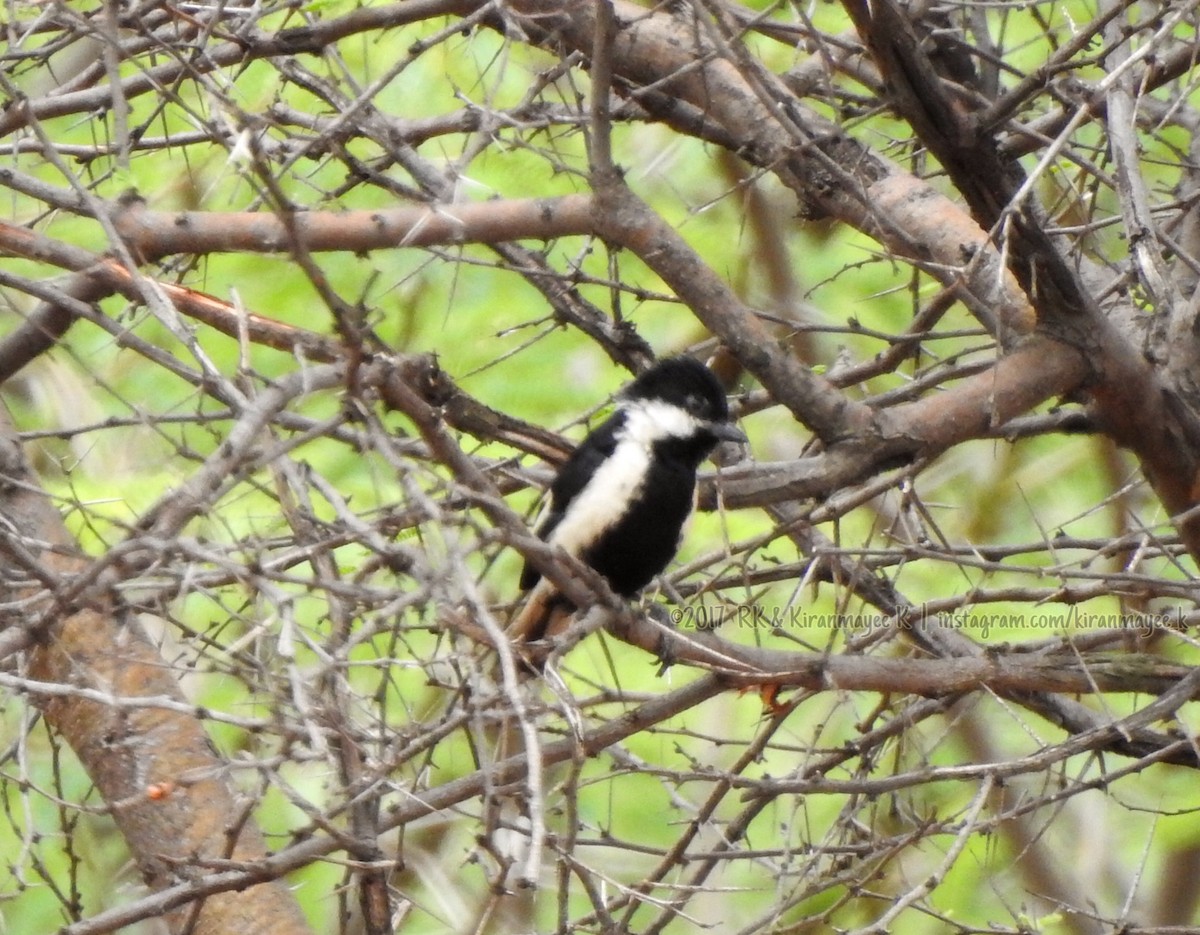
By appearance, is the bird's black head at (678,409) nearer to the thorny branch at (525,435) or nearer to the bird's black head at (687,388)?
the bird's black head at (687,388)

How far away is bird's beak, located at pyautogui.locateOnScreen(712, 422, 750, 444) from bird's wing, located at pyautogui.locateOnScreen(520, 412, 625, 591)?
28 cm

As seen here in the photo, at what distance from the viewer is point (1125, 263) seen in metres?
3.81

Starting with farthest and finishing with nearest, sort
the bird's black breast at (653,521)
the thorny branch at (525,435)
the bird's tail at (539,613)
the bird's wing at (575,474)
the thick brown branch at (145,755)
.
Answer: the bird's black breast at (653,521) < the bird's wing at (575,474) < the bird's tail at (539,613) < the thick brown branch at (145,755) < the thorny branch at (525,435)

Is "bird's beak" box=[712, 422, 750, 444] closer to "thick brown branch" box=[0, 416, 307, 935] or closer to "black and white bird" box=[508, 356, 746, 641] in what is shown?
"black and white bird" box=[508, 356, 746, 641]

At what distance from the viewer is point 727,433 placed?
4.36 meters

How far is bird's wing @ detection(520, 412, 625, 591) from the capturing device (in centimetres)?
429

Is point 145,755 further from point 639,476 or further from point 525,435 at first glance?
point 639,476

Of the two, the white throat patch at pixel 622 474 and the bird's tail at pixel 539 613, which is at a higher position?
the white throat patch at pixel 622 474

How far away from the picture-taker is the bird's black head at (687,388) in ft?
14.2

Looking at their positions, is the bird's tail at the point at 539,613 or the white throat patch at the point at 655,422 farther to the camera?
the white throat patch at the point at 655,422

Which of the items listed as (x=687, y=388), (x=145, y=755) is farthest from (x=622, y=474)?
(x=145, y=755)

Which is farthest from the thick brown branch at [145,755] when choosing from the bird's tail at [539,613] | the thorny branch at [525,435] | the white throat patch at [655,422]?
the white throat patch at [655,422]

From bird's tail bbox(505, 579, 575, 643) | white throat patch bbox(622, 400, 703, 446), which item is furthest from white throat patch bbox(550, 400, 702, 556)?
bird's tail bbox(505, 579, 575, 643)

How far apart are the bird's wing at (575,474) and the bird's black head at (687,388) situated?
14 centimetres
